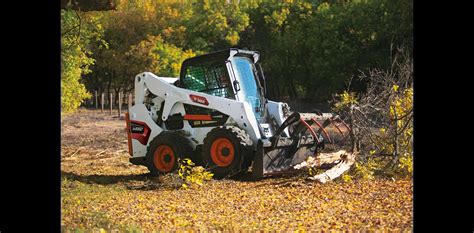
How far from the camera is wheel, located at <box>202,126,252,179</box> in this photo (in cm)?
898

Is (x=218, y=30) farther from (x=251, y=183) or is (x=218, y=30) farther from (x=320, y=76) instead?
(x=251, y=183)

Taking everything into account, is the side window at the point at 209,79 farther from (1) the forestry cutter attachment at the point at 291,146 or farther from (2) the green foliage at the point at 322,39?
(2) the green foliage at the point at 322,39

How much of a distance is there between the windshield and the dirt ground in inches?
57.6

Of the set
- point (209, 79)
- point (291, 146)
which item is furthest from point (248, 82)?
point (291, 146)

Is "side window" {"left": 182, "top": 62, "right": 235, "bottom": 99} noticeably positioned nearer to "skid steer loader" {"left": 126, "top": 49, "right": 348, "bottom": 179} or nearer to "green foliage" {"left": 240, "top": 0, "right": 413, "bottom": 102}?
"skid steer loader" {"left": 126, "top": 49, "right": 348, "bottom": 179}

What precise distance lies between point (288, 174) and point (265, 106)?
1.47 meters

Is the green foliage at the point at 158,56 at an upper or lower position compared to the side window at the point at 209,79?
upper

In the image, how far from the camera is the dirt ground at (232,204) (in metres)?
5.74

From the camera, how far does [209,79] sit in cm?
982

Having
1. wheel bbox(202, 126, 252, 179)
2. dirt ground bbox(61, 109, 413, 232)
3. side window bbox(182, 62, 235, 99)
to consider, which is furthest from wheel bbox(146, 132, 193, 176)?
side window bbox(182, 62, 235, 99)

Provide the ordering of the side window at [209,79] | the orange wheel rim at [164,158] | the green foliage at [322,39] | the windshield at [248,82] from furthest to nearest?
the green foliage at [322,39] < the windshield at [248,82] < the side window at [209,79] < the orange wheel rim at [164,158]

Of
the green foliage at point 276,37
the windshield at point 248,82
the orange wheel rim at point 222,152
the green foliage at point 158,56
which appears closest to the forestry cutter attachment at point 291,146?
the orange wheel rim at point 222,152

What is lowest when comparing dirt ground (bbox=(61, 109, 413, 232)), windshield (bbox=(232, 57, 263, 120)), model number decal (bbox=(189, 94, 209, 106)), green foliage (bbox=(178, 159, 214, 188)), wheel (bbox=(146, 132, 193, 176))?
dirt ground (bbox=(61, 109, 413, 232))
